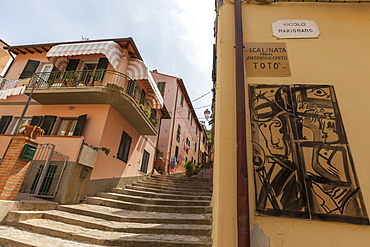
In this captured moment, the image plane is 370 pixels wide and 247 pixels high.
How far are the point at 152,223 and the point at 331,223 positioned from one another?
15.2ft

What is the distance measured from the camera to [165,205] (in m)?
7.15

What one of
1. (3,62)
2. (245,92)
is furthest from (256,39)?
(3,62)

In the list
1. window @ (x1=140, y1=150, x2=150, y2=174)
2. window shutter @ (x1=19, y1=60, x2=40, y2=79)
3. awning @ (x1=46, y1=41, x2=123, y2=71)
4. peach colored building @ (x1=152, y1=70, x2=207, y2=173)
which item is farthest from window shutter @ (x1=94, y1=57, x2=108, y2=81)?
peach colored building @ (x1=152, y1=70, x2=207, y2=173)

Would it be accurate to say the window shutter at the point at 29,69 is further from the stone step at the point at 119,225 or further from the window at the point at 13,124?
the stone step at the point at 119,225

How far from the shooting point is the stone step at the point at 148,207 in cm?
625

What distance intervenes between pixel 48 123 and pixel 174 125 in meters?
10.5

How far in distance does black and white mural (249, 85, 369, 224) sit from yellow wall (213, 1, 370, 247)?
0.39 ft

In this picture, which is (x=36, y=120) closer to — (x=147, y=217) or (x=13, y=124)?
(x=13, y=124)

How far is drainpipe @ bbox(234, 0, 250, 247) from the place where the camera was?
7.32 ft

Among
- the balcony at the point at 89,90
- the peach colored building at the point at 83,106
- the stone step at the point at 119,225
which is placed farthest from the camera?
the balcony at the point at 89,90

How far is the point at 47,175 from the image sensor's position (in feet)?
23.9

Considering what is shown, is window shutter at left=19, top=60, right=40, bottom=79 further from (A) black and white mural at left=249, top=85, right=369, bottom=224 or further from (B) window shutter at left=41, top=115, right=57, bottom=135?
(A) black and white mural at left=249, top=85, right=369, bottom=224

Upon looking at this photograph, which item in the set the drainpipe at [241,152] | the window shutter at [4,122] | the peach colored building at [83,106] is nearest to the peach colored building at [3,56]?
the peach colored building at [83,106]

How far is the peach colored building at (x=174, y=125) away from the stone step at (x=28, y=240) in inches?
443
